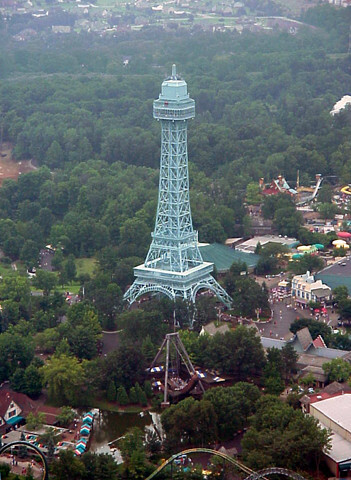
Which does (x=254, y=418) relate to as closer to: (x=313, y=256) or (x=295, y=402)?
(x=295, y=402)

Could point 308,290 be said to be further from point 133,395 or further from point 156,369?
point 133,395

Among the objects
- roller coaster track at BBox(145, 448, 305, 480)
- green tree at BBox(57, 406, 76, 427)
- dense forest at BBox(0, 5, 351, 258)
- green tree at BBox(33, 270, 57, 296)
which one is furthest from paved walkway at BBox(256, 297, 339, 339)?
roller coaster track at BBox(145, 448, 305, 480)

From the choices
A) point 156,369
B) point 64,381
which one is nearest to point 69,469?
point 64,381

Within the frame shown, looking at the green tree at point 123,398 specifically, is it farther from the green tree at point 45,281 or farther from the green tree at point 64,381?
the green tree at point 45,281

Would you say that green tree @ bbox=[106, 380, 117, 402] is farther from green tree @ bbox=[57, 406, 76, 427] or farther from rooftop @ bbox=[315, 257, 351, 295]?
rooftop @ bbox=[315, 257, 351, 295]

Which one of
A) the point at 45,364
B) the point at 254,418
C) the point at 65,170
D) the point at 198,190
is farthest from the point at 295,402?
the point at 65,170

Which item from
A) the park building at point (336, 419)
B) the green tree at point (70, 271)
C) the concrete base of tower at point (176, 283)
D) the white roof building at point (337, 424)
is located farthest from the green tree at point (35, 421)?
the green tree at point (70, 271)
